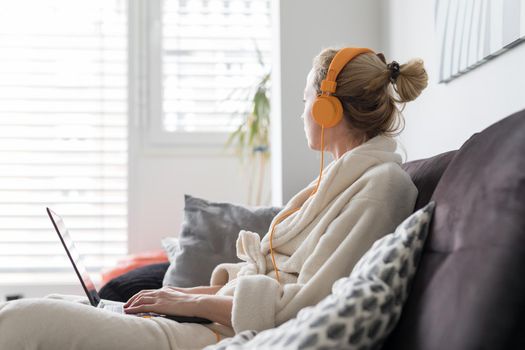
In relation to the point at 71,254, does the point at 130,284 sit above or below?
below

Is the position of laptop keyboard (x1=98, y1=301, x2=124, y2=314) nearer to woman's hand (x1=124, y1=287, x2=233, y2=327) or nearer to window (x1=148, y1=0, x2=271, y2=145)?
woman's hand (x1=124, y1=287, x2=233, y2=327)

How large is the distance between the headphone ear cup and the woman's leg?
0.66 meters

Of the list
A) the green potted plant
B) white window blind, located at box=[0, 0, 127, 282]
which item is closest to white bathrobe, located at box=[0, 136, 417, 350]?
the green potted plant

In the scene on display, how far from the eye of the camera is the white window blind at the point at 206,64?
4.16 meters

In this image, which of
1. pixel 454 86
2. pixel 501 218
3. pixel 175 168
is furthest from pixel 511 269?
pixel 175 168

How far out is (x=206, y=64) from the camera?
4176 millimetres

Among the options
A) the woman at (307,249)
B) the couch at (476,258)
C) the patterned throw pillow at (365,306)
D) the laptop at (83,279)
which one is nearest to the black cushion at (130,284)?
the laptop at (83,279)

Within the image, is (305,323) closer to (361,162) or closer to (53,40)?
(361,162)

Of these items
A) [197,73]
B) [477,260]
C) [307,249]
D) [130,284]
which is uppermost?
[197,73]

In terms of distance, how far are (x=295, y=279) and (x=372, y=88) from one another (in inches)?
20.2

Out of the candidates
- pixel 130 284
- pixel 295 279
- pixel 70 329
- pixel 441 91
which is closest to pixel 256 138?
pixel 130 284

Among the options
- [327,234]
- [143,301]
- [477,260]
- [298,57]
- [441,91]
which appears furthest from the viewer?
[298,57]

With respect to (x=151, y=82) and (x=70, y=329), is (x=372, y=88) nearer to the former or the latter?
(x=70, y=329)

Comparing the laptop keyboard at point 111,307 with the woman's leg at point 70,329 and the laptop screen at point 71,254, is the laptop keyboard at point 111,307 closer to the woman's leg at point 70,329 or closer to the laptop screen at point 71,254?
the laptop screen at point 71,254
